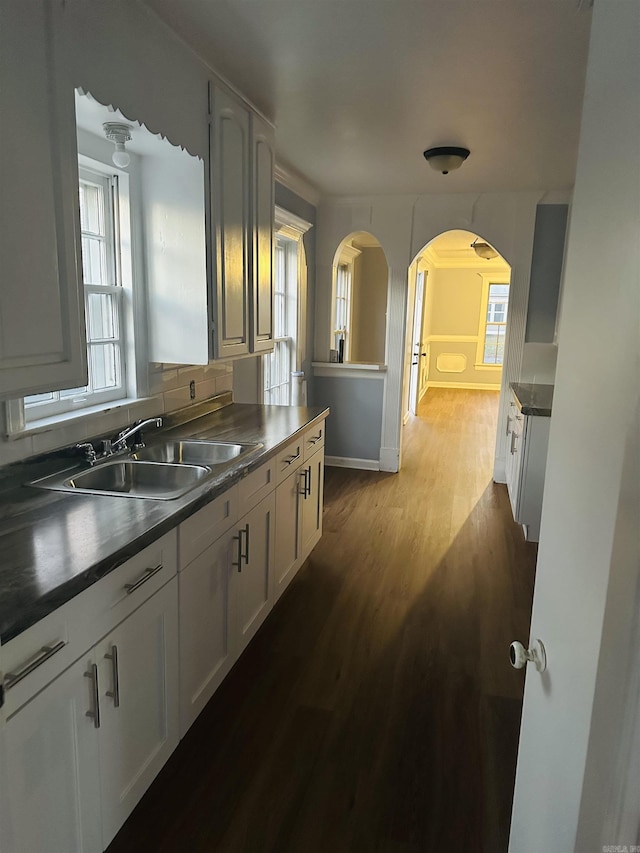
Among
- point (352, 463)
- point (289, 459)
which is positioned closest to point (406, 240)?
point (352, 463)

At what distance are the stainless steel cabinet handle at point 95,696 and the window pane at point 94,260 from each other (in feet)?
5.61

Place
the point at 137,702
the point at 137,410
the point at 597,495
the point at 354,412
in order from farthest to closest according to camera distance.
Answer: the point at 354,412, the point at 137,410, the point at 137,702, the point at 597,495

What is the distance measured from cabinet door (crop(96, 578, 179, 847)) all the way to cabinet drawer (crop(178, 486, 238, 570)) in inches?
4.5

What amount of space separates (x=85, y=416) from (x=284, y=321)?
2.93 m

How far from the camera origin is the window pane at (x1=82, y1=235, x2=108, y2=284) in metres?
2.50

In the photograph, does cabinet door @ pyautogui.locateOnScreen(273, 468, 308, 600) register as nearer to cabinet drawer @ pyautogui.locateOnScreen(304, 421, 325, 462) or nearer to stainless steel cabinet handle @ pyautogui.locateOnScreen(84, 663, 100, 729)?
cabinet drawer @ pyautogui.locateOnScreen(304, 421, 325, 462)

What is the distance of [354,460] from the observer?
5.61 meters

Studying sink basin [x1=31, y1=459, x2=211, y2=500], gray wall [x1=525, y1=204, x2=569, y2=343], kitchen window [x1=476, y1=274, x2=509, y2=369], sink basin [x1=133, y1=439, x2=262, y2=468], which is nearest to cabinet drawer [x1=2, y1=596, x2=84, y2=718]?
sink basin [x1=31, y1=459, x2=211, y2=500]

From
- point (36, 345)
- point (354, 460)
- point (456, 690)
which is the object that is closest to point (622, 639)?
point (36, 345)

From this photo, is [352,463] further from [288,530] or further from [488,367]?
[488,367]

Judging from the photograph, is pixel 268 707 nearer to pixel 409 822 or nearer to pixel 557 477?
pixel 409 822

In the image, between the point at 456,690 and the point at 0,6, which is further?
the point at 456,690

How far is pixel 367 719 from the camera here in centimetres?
220

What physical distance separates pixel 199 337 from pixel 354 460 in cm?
315
